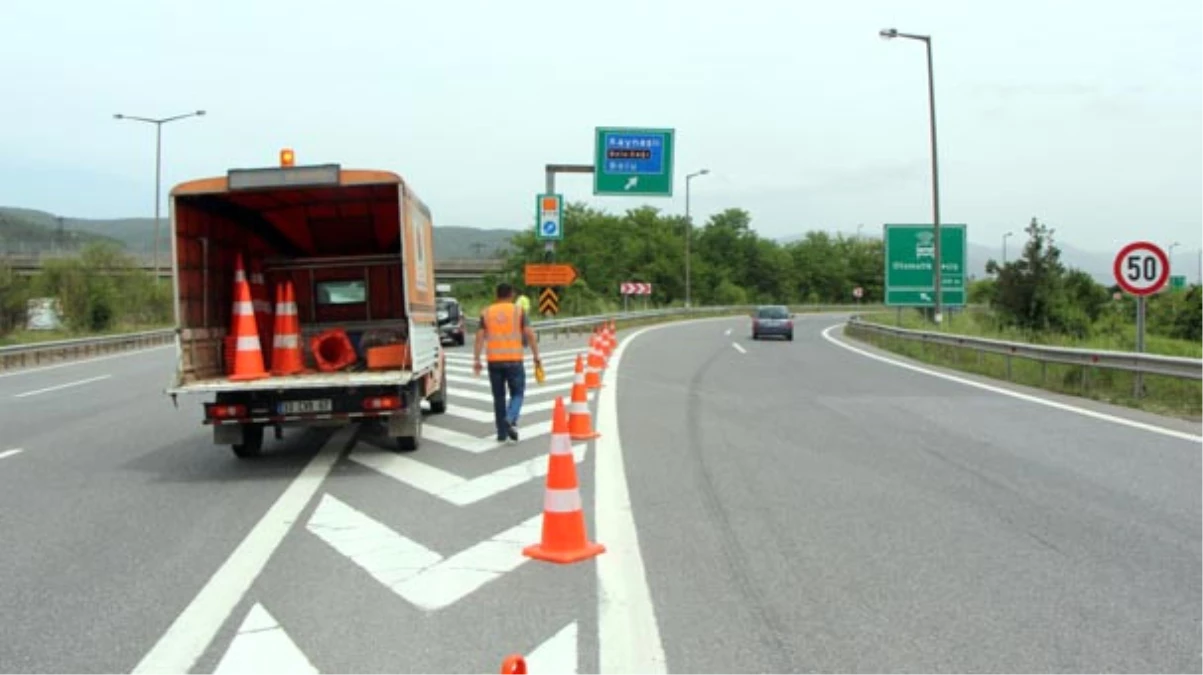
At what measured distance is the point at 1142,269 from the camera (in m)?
15.4

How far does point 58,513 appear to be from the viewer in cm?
796

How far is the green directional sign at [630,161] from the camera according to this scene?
30328mm

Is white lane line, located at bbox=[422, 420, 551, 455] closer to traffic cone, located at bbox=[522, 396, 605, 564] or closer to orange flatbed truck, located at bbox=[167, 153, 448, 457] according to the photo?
orange flatbed truck, located at bbox=[167, 153, 448, 457]

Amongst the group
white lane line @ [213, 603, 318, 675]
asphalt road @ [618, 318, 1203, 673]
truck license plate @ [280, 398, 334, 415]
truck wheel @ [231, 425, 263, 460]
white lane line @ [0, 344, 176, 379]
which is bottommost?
white lane line @ [0, 344, 176, 379]

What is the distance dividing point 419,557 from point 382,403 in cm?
383

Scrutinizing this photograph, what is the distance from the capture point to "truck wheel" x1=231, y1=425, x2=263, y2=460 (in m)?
10.6

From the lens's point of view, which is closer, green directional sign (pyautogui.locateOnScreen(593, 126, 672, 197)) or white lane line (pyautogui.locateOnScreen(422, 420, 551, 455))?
white lane line (pyautogui.locateOnScreen(422, 420, 551, 455))

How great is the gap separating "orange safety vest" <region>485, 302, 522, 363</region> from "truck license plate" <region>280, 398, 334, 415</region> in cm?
207

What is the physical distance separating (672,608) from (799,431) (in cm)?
692

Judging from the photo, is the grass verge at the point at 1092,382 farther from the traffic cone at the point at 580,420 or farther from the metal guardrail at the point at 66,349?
the metal guardrail at the point at 66,349

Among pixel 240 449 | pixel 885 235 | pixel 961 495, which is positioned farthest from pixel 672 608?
pixel 885 235

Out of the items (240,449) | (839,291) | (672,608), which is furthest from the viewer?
(839,291)

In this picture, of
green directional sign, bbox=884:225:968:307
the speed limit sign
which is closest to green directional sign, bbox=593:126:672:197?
green directional sign, bbox=884:225:968:307

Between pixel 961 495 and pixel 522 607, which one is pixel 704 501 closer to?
pixel 961 495
